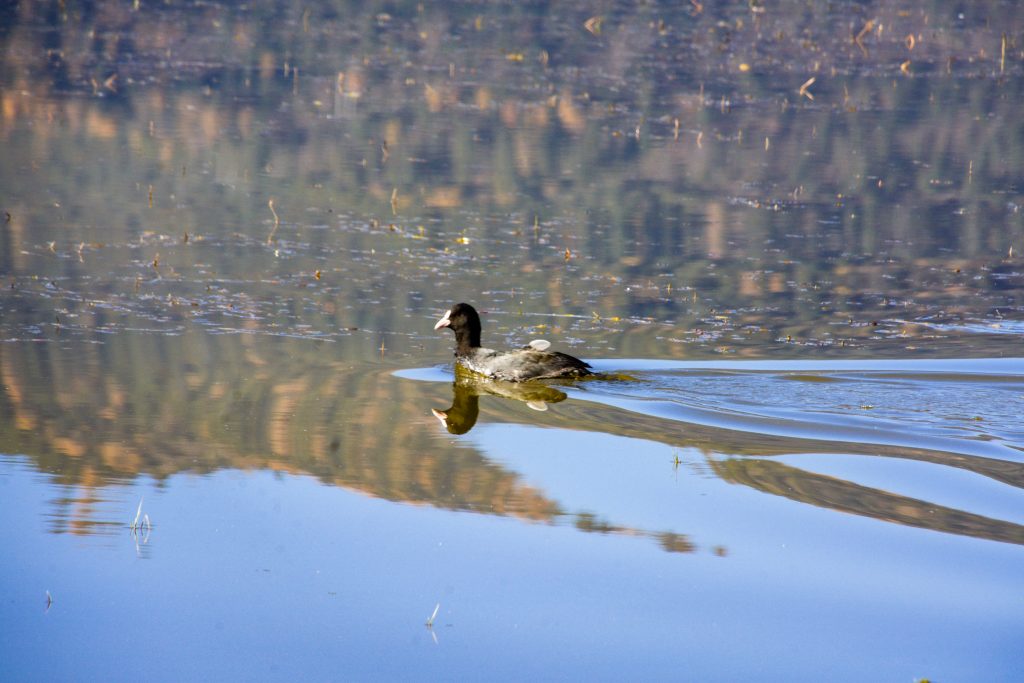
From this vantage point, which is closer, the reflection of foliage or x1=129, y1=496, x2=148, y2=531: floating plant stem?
x1=129, y1=496, x2=148, y2=531: floating plant stem

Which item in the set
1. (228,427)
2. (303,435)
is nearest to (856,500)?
(303,435)

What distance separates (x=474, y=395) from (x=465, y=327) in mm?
1105

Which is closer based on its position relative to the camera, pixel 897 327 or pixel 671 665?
pixel 671 665

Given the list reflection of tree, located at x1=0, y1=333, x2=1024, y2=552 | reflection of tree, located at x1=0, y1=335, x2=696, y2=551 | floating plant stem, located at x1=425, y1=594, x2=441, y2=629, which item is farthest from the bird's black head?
floating plant stem, located at x1=425, y1=594, x2=441, y2=629

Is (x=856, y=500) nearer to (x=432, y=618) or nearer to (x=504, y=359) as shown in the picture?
(x=432, y=618)

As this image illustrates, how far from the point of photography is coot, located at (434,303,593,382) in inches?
528

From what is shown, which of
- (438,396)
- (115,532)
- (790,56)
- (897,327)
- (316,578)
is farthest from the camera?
(790,56)

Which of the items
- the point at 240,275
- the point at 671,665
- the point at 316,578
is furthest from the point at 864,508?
the point at 240,275

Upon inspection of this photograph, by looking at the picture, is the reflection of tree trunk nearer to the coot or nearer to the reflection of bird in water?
the reflection of bird in water

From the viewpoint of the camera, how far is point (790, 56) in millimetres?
40594

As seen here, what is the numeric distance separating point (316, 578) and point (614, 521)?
220 centimetres

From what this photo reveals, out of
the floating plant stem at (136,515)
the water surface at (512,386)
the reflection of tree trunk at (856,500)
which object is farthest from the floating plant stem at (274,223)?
the floating plant stem at (136,515)

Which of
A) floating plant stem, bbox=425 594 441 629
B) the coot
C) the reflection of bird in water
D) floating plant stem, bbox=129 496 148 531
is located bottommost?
the reflection of bird in water

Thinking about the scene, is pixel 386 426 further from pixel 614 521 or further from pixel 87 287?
pixel 87 287
